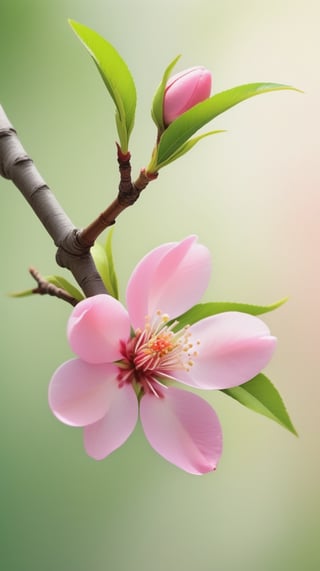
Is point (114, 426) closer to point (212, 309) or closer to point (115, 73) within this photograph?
point (212, 309)

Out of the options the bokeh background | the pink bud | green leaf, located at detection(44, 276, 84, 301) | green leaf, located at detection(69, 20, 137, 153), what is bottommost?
the bokeh background

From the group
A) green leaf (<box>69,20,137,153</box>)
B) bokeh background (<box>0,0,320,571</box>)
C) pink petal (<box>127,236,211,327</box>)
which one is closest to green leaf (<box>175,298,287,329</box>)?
pink petal (<box>127,236,211,327</box>)

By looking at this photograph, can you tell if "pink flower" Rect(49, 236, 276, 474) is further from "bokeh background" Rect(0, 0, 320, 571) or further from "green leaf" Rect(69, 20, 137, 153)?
"bokeh background" Rect(0, 0, 320, 571)

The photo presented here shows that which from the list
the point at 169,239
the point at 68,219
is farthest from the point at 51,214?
the point at 169,239

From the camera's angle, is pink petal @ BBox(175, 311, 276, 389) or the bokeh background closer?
pink petal @ BBox(175, 311, 276, 389)

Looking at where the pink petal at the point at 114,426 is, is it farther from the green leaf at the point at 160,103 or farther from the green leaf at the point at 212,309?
the green leaf at the point at 160,103

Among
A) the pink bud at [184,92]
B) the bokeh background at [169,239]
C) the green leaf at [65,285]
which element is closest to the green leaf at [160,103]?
the pink bud at [184,92]
